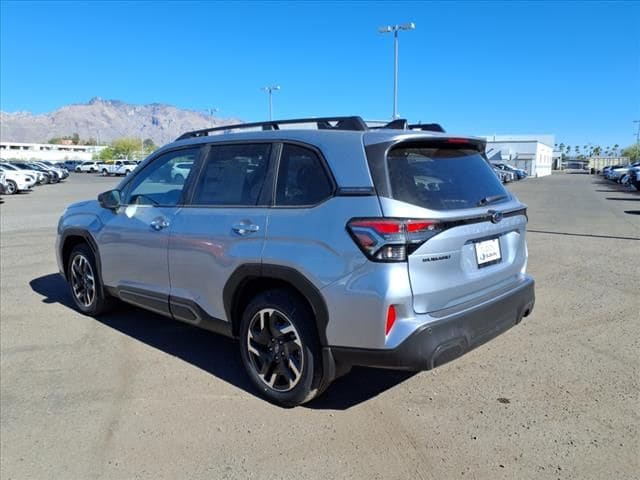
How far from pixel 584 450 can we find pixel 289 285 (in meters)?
2.01

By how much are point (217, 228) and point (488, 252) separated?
1.91m

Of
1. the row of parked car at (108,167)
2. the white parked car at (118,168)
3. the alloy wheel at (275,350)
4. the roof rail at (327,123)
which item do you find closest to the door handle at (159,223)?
the roof rail at (327,123)

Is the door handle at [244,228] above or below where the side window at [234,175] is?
below

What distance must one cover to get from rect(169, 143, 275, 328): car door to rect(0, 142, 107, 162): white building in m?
108

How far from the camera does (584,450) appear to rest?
9.56ft

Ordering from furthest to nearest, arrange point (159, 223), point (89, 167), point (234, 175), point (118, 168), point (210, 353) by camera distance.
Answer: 1. point (89, 167)
2. point (118, 168)
3. point (210, 353)
4. point (159, 223)
5. point (234, 175)

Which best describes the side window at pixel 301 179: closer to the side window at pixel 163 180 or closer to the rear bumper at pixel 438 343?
the rear bumper at pixel 438 343

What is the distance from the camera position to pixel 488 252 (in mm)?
3344

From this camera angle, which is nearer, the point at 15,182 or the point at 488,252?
the point at 488,252

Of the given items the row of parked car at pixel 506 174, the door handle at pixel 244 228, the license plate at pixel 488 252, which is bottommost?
the row of parked car at pixel 506 174

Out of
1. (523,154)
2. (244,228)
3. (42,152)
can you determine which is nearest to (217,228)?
(244,228)

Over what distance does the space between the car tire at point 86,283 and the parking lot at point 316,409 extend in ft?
0.53

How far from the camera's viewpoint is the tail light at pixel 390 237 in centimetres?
281

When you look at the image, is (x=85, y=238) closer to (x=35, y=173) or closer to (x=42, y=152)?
(x=35, y=173)
